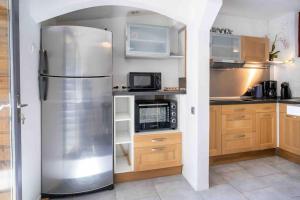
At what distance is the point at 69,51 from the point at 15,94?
2.33ft

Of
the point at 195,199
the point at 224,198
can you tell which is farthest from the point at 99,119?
the point at 224,198

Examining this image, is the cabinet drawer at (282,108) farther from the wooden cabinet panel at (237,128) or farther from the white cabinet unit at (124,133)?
the white cabinet unit at (124,133)

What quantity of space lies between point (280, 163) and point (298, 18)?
241 cm

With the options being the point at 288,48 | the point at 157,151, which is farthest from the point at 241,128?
the point at 288,48

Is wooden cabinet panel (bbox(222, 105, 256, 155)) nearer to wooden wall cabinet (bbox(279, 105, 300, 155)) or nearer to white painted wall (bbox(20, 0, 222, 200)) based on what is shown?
wooden wall cabinet (bbox(279, 105, 300, 155))

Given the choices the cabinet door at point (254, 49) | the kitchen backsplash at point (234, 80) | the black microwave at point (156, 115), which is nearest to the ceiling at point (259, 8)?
the cabinet door at point (254, 49)

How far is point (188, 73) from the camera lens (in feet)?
Result: 7.77

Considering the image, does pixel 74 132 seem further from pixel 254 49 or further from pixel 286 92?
pixel 286 92

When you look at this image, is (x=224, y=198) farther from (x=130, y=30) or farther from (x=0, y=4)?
(x=0, y=4)

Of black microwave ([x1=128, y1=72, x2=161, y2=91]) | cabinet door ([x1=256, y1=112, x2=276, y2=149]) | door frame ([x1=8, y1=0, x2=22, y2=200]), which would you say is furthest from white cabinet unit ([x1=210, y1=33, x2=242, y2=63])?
door frame ([x1=8, y1=0, x2=22, y2=200])

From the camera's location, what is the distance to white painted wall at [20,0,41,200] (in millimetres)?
1646

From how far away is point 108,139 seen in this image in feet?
7.09

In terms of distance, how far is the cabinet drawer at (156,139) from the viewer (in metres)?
2.33

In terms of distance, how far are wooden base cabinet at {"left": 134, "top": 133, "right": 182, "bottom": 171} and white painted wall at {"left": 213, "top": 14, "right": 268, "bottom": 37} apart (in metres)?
2.22
